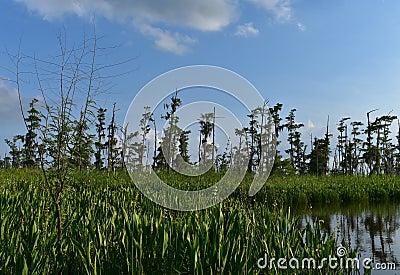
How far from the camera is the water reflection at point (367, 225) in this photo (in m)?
5.80

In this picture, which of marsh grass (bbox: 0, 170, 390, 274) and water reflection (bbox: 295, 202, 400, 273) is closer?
marsh grass (bbox: 0, 170, 390, 274)

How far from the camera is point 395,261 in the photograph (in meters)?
5.30

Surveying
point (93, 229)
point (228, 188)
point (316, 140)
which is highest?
point (316, 140)

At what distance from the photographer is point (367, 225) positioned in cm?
830

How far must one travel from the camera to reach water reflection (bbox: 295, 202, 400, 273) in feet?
19.0

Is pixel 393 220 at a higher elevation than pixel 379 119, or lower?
lower

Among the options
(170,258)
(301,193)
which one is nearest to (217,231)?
(170,258)

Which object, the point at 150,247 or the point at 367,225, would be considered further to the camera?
the point at 367,225

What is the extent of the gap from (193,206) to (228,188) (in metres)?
3.43

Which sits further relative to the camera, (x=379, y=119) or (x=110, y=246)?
(x=379, y=119)

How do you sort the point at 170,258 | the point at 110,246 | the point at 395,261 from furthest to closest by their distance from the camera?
1. the point at 395,261
2. the point at 110,246
3. the point at 170,258

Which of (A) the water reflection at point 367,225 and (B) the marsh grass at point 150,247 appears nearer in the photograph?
(B) the marsh grass at point 150,247

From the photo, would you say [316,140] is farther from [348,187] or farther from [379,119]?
[348,187]

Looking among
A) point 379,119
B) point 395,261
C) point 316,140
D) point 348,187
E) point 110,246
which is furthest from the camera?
point 316,140
